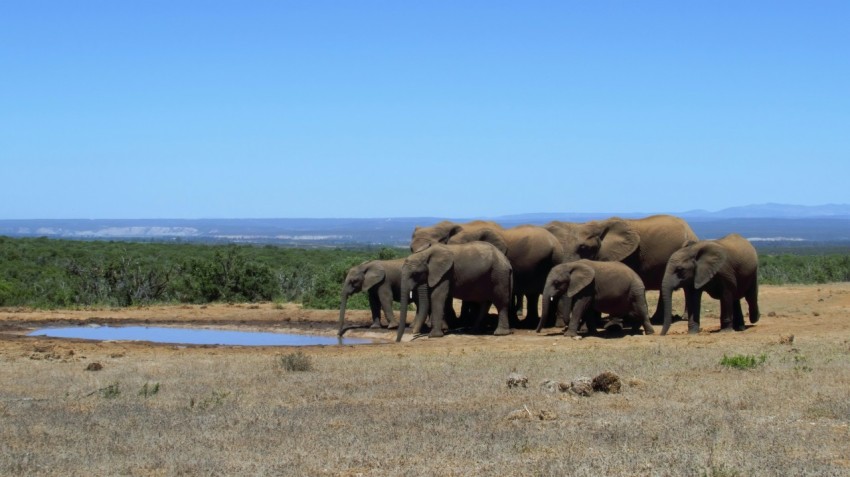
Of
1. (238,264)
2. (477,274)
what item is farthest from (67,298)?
(477,274)

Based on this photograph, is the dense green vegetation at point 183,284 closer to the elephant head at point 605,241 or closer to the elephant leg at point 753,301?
the elephant head at point 605,241

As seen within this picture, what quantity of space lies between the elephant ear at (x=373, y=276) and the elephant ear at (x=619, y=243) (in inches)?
198

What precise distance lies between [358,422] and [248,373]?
499 cm

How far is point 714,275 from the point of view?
22.0 meters

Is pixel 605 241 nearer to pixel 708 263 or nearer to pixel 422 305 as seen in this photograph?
pixel 708 263

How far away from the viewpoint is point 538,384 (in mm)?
14211

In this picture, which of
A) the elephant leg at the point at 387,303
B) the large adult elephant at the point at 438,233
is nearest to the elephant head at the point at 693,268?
the large adult elephant at the point at 438,233

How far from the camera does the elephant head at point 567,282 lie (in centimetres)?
2233

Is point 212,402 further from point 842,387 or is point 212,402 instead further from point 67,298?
point 67,298

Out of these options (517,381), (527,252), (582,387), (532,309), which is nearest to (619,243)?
(527,252)

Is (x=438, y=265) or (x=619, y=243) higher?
(x=619, y=243)

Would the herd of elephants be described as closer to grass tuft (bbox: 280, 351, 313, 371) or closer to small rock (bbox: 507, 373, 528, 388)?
grass tuft (bbox: 280, 351, 313, 371)

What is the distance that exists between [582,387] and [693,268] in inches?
382

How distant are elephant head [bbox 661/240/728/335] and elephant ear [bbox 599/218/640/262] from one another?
9.77 ft
